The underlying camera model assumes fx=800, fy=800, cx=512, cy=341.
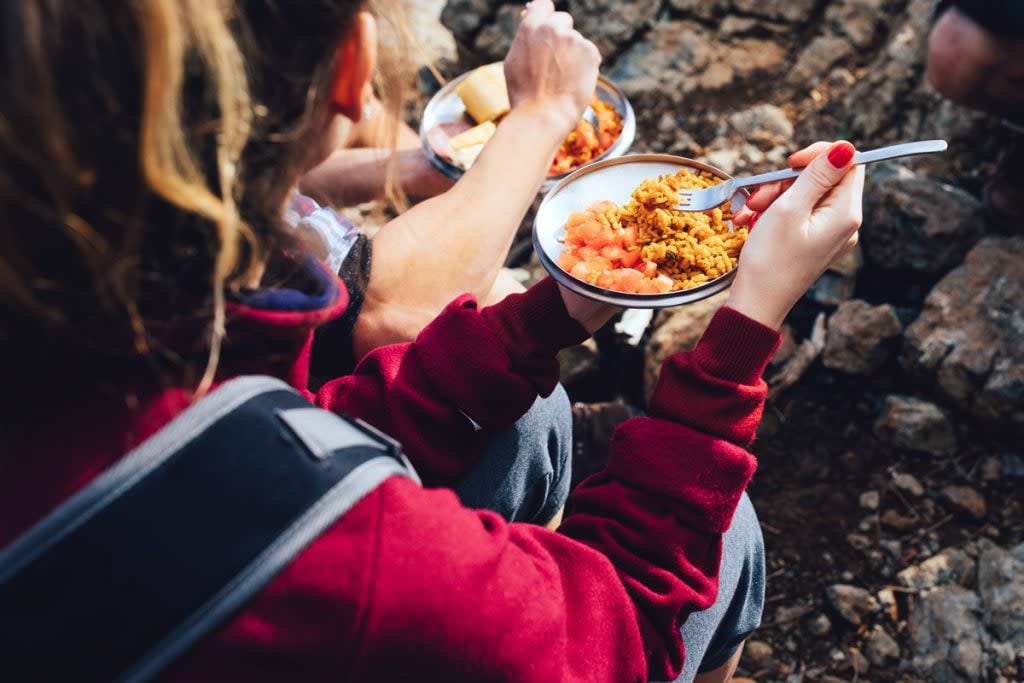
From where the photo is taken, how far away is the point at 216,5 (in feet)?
2.89

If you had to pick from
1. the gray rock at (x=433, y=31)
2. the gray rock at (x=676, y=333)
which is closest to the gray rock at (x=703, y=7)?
the gray rock at (x=433, y=31)

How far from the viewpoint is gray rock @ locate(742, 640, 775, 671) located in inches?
95.4

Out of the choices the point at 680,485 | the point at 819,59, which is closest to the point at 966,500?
the point at 680,485

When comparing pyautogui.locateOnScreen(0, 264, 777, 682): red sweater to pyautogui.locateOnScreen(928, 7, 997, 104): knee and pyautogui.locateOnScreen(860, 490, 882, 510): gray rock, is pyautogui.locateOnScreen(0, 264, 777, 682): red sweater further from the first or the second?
pyautogui.locateOnScreen(928, 7, 997, 104): knee

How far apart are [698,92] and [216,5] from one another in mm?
3228

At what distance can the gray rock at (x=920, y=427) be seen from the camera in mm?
2594

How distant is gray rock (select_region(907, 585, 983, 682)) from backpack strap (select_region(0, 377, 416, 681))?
6.37ft

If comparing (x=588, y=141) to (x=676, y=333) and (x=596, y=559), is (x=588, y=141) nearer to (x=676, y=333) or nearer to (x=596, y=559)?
(x=676, y=333)

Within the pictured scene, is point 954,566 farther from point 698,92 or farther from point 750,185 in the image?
point 698,92

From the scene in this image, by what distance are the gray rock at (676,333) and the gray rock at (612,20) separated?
1.67 m

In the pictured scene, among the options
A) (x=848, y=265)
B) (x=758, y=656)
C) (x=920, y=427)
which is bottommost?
(x=758, y=656)

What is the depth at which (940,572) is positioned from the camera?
2.41 m

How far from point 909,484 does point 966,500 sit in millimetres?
165

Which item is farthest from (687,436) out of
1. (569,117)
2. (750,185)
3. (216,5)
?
(569,117)
